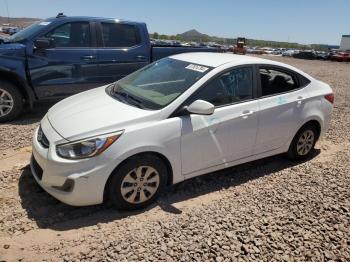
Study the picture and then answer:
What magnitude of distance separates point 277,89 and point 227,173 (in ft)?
4.44

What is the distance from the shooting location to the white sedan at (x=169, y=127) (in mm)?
3596

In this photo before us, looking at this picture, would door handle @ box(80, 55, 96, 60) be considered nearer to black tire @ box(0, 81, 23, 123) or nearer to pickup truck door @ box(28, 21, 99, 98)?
pickup truck door @ box(28, 21, 99, 98)

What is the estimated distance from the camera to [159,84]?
14.9 feet

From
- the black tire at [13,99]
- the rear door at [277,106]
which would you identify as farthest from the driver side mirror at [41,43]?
the rear door at [277,106]

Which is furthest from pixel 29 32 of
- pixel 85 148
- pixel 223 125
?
pixel 223 125

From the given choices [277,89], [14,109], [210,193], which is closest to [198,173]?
[210,193]

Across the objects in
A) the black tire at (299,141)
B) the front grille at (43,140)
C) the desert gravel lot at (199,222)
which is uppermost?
the front grille at (43,140)

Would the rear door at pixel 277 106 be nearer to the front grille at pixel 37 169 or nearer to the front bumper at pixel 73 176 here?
the front bumper at pixel 73 176

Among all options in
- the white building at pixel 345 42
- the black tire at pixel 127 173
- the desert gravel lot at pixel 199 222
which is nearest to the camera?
the desert gravel lot at pixel 199 222

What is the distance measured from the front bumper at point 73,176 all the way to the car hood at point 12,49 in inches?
134

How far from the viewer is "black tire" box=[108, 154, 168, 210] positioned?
368 centimetres

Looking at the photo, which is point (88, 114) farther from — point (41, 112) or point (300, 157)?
point (41, 112)

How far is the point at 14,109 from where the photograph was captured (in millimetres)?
6566

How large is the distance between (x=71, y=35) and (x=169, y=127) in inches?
161
